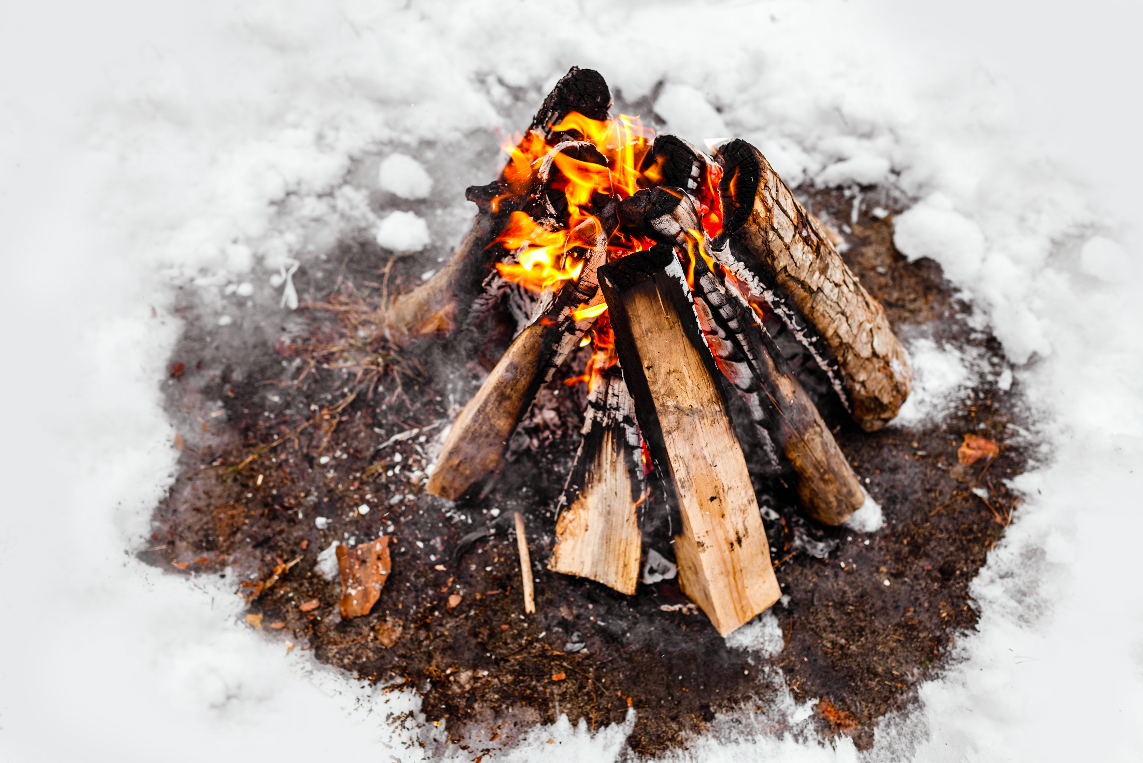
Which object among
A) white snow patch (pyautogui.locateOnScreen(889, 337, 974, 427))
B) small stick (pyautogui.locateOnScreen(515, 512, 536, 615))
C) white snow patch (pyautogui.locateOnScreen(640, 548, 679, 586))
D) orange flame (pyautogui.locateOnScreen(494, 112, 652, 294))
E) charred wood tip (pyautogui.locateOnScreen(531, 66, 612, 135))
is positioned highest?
charred wood tip (pyautogui.locateOnScreen(531, 66, 612, 135))

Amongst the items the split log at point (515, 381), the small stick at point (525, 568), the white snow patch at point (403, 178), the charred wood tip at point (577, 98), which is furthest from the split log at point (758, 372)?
the white snow patch at point (403, 178)

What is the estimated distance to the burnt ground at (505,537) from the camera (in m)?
2.60

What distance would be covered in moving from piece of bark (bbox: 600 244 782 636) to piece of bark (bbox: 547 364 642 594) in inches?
9.1

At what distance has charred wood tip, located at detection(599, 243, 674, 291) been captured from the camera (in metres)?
1.84

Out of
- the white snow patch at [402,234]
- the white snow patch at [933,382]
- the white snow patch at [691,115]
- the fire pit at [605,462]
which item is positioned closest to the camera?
the fire pit at [605,462]

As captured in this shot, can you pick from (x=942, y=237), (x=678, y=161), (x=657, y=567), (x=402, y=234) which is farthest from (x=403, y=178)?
(x=942, y=237)

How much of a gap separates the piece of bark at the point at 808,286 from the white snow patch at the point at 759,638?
3.81ft

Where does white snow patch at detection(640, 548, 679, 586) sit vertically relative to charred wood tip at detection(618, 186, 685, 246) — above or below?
below

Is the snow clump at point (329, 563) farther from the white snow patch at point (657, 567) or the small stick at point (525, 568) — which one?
the white snow patch at point (657, 567)

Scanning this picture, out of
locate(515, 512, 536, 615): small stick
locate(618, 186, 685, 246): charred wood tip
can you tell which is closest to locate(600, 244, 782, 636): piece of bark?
locate(618, 186, 685, 246): charred wood tip

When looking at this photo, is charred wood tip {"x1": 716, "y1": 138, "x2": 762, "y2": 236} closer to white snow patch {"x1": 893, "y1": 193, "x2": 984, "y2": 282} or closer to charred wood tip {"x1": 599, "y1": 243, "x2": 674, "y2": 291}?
charred wood tip {"x1": 599, "y1": 243, "x2": 674, "y2": 291}

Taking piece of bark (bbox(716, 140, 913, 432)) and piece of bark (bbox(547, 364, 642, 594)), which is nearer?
piece of bark (bbox(716, 140, 913, 432))

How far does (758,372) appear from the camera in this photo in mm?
2232

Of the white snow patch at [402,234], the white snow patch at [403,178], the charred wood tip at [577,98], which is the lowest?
the white snow patch at [402,234]
